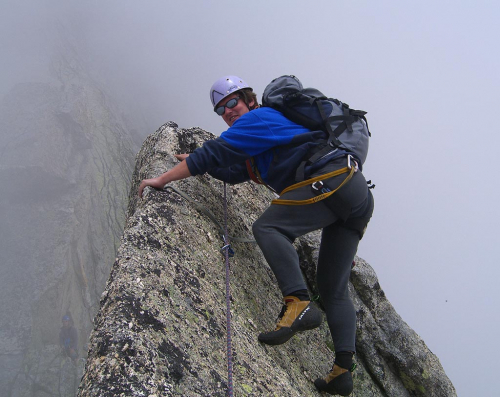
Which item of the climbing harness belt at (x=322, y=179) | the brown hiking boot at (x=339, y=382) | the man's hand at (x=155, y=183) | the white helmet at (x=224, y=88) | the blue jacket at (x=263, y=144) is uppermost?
the white helmet at (x=224, y=88)

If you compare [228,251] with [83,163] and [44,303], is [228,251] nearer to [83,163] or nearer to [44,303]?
[44,303]

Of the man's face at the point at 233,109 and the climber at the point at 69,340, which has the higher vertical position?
the man's face at the point at 233,109

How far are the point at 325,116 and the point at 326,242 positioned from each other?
1.44 meters

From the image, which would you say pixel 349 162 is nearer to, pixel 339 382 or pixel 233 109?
pixel 233 109

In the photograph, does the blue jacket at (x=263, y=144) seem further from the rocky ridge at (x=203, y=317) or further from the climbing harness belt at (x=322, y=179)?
the rocky ridge at (x=203, y=317)

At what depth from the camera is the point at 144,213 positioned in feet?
13.6

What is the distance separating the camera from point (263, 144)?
4074 mm

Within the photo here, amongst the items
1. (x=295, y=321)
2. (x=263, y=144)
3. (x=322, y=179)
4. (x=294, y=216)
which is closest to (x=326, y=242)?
(x=294, y=216)

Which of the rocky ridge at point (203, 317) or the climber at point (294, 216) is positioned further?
the climber at point (294, 216)

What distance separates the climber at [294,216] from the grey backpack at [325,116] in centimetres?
10

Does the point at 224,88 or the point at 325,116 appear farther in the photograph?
the point at 224,88

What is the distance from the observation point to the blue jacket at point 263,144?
4.07 m

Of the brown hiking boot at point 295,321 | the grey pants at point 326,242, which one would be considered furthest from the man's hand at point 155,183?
the brown hiking boot at point 295,321

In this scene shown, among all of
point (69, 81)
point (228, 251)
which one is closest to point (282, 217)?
point (228, 251)
